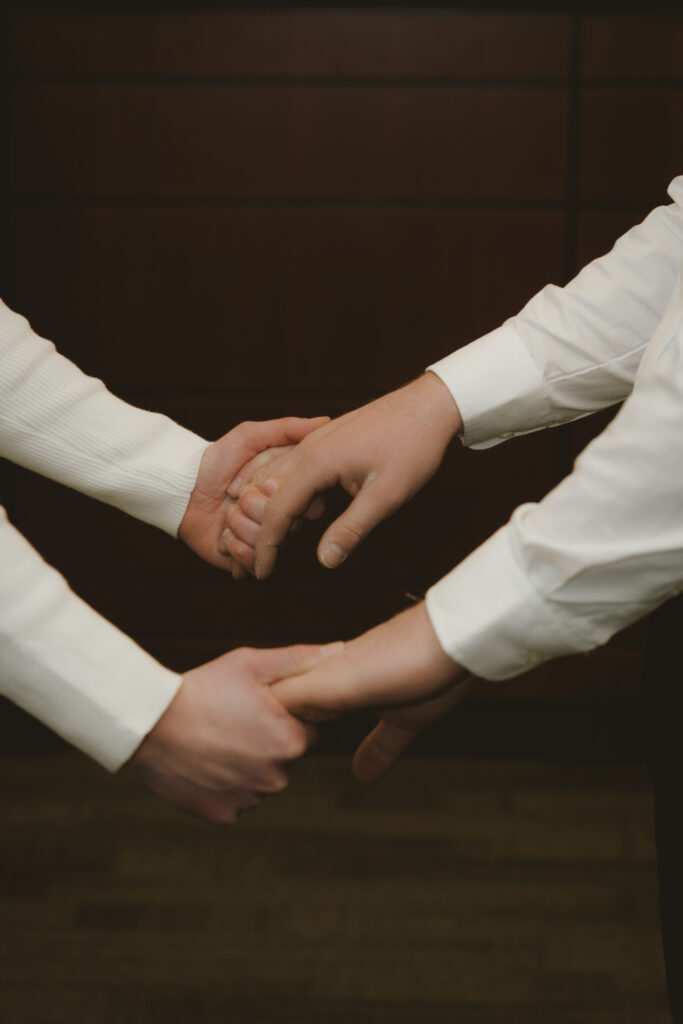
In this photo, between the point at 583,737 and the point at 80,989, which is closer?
the point at 80,989

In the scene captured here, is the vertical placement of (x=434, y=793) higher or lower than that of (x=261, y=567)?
lower

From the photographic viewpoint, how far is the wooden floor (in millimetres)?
1328

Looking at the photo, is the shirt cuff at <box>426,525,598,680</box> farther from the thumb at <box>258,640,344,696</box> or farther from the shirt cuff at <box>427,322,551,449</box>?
the shirt cuff at <box>427,322,551,449</box>

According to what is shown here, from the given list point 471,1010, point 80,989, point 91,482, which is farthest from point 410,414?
point 80,989

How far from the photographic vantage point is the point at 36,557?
2.84 ft

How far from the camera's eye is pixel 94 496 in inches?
45.4

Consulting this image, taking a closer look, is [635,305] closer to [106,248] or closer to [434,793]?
[434,793]

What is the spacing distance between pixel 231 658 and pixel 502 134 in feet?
4.77

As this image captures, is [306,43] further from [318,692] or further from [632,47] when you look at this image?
[318,692]

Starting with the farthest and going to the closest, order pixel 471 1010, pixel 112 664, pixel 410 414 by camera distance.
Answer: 1. pixel 471 1010
2. pixel 410 414
3. pixel 112 664

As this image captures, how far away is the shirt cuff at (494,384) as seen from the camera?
1049mm

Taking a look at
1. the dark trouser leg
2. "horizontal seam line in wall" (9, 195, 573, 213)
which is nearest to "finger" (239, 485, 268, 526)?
the dark trouser leg

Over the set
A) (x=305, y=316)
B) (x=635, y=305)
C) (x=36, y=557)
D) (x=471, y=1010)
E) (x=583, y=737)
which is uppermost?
(x=635, y=305)

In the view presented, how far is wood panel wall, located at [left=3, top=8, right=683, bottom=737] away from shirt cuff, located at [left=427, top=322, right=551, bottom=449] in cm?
92
